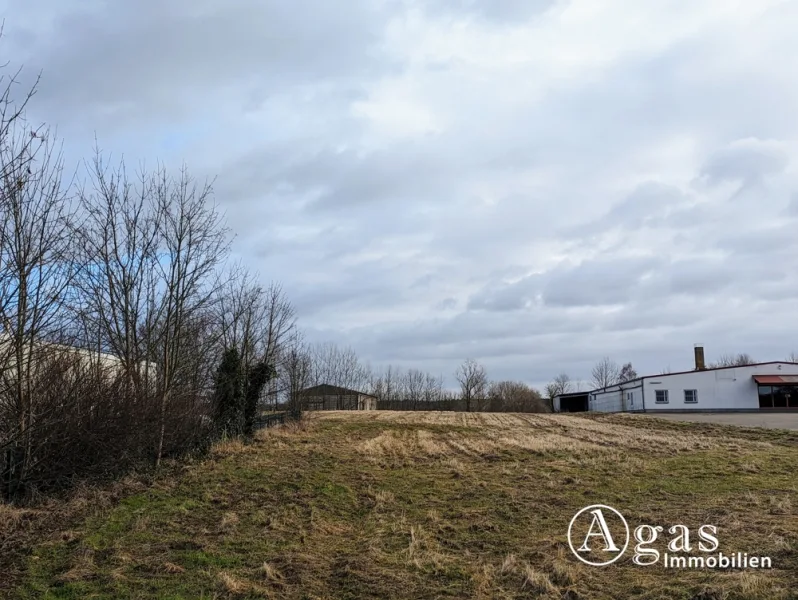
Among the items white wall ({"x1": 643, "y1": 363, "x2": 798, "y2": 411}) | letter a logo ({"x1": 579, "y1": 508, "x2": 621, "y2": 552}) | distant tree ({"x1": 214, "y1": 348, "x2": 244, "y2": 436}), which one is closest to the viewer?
letter a logo ({"x1": 579, "y1": 508, "x2": 621, "y2": 552})

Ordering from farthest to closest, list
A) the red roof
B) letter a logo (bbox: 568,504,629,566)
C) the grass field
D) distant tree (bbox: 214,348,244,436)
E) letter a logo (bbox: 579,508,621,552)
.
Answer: the red roof
distant tree (bbox: 214,348,244,436)
letter a logo (bbox: 579,508,621,552)
letter a logo (bbox: 568,504,629,566)
the grass field

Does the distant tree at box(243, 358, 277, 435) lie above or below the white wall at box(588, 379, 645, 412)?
above

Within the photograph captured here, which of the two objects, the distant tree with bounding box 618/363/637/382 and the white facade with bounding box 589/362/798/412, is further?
the distant tree with bounding box 618/363/637/382

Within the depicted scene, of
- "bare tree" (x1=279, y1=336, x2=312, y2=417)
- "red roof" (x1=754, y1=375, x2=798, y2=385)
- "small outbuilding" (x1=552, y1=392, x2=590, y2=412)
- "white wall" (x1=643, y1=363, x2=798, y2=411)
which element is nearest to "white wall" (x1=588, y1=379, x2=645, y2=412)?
"white wall" (x1=643, y1=363, x2=798, y2=411)

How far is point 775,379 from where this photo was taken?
50656 mm

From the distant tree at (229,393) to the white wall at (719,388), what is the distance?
144ft

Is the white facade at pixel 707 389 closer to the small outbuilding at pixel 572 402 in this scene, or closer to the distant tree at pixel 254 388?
the small outbuilding at pixel 572 402

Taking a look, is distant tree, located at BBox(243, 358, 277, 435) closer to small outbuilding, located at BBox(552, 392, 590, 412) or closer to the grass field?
the grass field

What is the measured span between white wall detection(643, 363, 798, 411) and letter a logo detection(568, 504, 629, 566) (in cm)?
4748

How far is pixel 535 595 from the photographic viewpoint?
598 centimetres

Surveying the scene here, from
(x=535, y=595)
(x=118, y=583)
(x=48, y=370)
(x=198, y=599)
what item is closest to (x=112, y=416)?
(x=48, y=370)

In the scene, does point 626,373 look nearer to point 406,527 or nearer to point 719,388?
point 719,388

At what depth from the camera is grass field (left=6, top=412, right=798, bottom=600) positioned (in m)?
6.34

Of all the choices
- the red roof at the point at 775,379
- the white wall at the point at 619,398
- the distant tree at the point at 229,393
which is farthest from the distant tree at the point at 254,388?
the red roof at the point at 775,379
